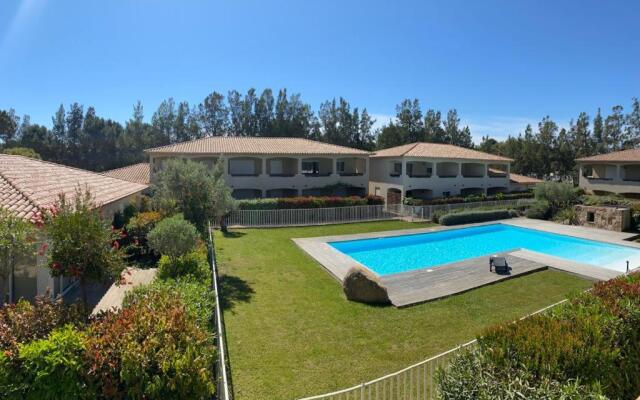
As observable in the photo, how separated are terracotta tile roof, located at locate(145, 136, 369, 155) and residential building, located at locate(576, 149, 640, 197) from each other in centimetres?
2629

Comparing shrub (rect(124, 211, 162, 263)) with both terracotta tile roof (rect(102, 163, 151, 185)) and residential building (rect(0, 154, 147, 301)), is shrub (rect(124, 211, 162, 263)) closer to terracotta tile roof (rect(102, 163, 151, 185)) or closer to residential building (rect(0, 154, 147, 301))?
residential building (rect(0, 154, 147, 301))

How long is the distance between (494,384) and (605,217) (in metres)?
28.6

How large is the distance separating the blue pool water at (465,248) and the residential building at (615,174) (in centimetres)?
1981

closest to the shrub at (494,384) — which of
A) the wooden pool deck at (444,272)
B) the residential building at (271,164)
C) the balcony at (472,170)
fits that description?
the wooden pool deck at (444,272)

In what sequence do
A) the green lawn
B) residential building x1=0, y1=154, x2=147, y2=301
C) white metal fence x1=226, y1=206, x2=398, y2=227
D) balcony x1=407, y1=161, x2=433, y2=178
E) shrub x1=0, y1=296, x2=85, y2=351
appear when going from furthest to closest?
balcony x1=407, y1=161, x2=433, y2=178 < white metal fence x1=226, y1=206, x2=398, y2=227 < residential building x1=0, y1=154, x2=147, y2=301 < the green lawn < shrub x1=0, y1=296, x2=85, y2=351

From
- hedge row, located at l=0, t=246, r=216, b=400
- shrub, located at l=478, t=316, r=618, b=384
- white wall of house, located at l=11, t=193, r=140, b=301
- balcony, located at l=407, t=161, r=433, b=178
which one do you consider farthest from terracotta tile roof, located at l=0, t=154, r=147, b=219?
balcony, located at l=407, t=161, r=433, b=178

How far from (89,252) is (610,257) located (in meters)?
24.6

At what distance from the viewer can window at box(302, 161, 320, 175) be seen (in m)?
40.2

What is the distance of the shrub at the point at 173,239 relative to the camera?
1252 cm

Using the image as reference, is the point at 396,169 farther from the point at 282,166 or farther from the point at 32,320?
the point at 32,320

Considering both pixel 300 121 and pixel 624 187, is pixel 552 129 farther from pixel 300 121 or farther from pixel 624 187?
pixel 300 121

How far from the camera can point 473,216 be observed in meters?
30.5

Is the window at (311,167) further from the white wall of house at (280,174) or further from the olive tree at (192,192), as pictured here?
the olive tree at (192,192)

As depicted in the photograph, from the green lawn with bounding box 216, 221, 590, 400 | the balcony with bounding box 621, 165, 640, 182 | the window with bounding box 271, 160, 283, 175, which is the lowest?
the green lawn with bounding box 216, 221, 590, 400
